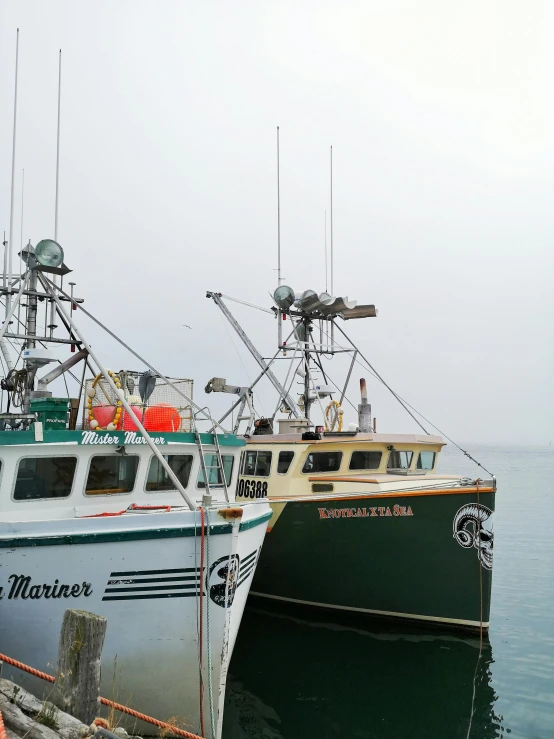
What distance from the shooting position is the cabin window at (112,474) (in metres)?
8.08

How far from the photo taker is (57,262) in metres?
9.52

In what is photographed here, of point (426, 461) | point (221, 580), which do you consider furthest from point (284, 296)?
point (221, 580)

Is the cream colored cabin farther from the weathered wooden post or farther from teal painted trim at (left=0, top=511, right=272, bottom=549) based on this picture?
the weathered wooden post

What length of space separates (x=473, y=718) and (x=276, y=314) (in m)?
11.4

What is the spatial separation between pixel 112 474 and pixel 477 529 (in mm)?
7395

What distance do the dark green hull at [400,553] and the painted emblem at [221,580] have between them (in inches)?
212

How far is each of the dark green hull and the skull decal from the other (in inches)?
0.8

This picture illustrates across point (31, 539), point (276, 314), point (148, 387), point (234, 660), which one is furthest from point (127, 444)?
point (276, 314)

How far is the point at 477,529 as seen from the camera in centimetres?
1173

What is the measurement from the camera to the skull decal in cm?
1172

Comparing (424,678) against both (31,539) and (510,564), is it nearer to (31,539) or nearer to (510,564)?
(31,539)

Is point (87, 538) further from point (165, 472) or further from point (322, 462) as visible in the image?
point (322, 462)

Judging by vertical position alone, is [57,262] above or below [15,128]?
below

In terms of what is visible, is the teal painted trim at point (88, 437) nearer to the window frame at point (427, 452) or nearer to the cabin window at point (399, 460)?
the cabin window at point (399, 460)
